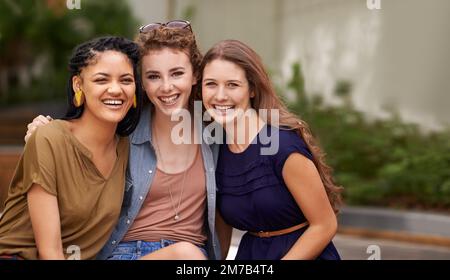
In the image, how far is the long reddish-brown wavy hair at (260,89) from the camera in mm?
3109

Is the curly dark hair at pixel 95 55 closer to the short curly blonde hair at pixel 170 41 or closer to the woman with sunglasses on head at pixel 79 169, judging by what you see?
the woman with sunglasses on head at pixel 79 169

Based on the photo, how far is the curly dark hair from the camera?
3014mm

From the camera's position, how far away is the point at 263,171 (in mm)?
3078

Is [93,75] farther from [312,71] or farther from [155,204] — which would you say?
[312,71]

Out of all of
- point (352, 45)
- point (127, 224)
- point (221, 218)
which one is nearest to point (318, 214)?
point (221, 218)

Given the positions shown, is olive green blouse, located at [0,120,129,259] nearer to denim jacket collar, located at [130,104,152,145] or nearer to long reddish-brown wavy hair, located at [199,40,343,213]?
denim jacket collar, located at [130,104,152,145]

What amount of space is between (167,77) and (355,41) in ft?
23.3

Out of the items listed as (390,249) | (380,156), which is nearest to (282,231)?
(390,249)

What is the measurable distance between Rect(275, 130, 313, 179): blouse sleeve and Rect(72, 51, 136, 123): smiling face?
1.77ft

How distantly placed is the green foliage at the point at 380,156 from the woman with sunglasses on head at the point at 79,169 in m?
5.40

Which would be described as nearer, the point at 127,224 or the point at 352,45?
the point at 127,224

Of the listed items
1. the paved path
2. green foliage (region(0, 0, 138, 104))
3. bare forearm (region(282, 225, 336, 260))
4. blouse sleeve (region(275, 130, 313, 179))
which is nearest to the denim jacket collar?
blouse sleeve (region(275, 130, 313, 179))

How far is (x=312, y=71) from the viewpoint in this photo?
10539 millimetres

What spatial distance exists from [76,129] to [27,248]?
0.44 metres
